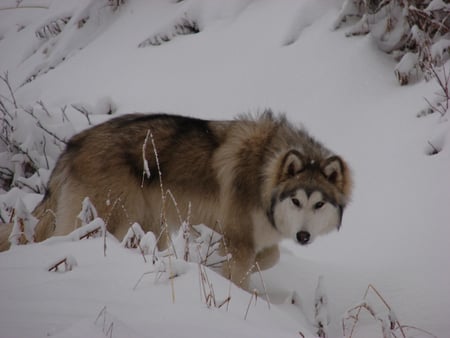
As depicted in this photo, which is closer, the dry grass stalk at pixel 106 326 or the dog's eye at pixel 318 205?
the dry grass stalk at pixel 106 326

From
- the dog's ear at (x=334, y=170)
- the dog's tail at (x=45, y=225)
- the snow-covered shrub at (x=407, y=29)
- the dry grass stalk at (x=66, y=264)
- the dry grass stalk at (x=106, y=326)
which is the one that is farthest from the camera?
the snow-covered shrub at (x=407, y=29)

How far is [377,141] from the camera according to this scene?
650cm

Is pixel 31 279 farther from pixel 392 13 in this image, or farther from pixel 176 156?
pixel 392 13

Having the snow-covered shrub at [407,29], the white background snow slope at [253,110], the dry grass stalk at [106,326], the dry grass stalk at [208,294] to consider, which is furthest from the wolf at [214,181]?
the snow-covered shrub at [407,29]

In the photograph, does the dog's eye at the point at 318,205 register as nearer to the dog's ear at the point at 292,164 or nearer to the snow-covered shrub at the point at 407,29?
the dog's ear at the point at 292,164

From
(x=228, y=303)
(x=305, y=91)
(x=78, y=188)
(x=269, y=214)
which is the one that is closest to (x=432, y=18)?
(x=305, y=91)

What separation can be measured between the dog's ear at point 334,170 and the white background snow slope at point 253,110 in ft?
2.97

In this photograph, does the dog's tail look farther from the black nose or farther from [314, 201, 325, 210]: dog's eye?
[314, 201, 325, 210]: dog's eye

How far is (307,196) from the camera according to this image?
431 centimetres

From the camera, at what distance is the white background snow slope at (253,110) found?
2.43 metres

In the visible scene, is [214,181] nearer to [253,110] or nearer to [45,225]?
[45,225]

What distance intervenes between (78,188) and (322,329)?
2.36m

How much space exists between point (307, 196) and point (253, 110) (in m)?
3.40

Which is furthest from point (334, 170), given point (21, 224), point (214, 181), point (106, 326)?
point (106, 326)
